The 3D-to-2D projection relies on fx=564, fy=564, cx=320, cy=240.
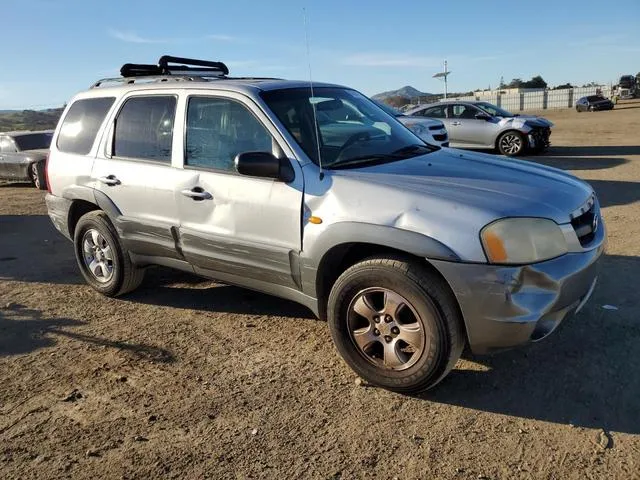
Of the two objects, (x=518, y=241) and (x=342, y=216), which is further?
(x=342, y=216)

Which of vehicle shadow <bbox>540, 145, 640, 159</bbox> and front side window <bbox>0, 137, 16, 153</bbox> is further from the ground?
front side window <bbox>0, 137, 16, 153</bbox>

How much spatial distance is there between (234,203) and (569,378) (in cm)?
245

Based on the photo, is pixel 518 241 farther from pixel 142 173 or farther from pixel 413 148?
pixel 142 173

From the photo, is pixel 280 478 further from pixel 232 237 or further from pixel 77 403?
pixel 232 237

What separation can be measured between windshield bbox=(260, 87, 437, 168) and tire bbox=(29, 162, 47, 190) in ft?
35.3

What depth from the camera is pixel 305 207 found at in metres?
3.59

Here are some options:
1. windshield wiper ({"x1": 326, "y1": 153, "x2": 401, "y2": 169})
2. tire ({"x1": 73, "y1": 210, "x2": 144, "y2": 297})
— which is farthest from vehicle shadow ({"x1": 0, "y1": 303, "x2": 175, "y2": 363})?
windshield wiper ({"x1": 326, "y1": 153, "x2": 401, "y2": 169})

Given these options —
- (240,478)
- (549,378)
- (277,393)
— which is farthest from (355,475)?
(549,378)

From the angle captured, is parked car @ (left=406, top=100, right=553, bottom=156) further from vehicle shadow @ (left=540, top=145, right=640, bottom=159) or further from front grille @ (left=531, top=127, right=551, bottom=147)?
vehicle shadow @ (left=540, top=145, right=640, bottom=159)

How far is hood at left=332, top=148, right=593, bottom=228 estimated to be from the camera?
3.13m

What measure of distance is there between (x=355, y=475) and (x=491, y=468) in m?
0.65

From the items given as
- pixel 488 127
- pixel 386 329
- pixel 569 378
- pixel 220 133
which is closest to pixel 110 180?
pixel 220 133

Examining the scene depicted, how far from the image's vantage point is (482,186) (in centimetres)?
337

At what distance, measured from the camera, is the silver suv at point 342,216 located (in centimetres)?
307
